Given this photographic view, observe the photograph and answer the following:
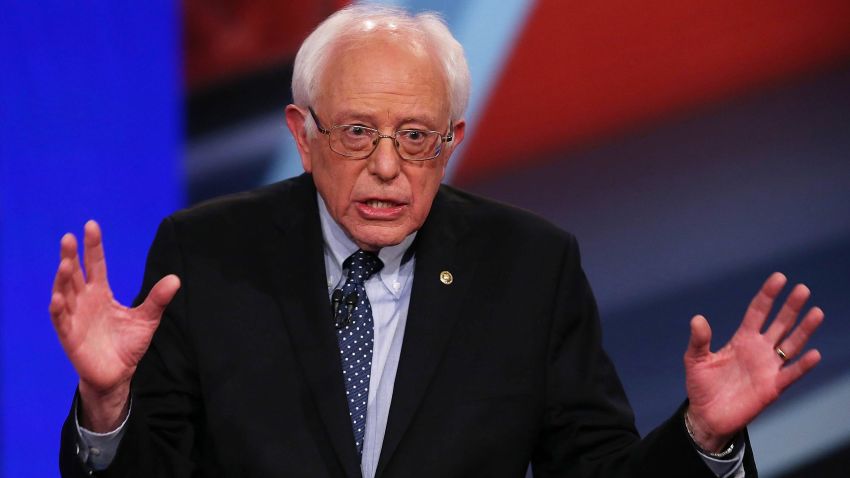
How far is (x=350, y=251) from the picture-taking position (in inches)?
87.8

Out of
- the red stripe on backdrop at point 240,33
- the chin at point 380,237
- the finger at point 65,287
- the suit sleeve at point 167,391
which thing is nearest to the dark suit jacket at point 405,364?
the suit sleeve at point 167,391

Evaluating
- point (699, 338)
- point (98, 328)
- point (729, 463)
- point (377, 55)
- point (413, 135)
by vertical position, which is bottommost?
point (729, 463)

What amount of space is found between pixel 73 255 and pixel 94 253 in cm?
5

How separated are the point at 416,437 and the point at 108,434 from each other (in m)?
0.55

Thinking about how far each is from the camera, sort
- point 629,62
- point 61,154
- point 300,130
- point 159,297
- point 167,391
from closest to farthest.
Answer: point 159,297 → point 167,391 → point 300,130 → point 61,154 → point 629,62

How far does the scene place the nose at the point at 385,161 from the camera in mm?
2115

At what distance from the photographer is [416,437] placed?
6.82 ft

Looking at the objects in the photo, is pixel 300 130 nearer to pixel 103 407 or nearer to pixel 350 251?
pixel 350 251

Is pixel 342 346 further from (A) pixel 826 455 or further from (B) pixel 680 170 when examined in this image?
(A) pixel 826 455

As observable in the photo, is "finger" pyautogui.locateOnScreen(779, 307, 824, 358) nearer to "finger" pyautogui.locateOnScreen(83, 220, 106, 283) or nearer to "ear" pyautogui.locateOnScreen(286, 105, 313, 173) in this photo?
"ear" pyautogui.locateOnScreen(286, 105, 313, 173)

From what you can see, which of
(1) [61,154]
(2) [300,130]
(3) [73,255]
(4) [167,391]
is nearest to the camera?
(3) [73,255]

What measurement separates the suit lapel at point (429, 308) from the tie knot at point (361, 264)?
0.09 metres

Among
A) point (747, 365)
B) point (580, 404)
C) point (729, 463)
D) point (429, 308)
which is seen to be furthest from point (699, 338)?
point (429, 308)

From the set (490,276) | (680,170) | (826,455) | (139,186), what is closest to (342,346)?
(490,276)
